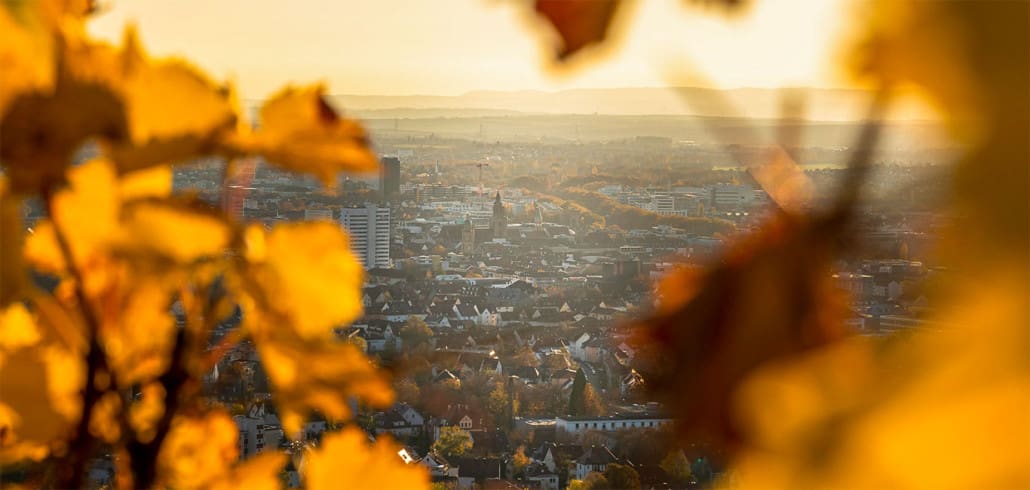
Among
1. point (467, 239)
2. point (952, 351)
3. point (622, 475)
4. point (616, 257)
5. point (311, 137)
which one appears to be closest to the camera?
point (952, 351)

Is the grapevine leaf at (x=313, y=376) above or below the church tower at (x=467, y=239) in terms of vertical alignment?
above

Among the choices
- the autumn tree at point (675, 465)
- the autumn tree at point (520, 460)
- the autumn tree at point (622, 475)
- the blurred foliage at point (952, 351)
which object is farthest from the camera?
the autumn tree at point (520, 460)

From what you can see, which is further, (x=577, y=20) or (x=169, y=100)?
(x=169, y=100)

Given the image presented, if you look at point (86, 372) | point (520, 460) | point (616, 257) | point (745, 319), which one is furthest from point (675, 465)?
point (520, 460)

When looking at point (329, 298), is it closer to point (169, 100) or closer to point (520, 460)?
point (169, 100)

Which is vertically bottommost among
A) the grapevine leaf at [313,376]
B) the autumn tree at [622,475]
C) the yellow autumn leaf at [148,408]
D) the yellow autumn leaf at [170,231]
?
the autumn tree at [622,475]

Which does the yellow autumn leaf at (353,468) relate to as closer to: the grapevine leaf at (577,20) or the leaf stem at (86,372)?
the leaf stem at (86,372)

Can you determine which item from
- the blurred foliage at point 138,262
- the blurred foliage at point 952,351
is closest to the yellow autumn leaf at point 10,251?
the blurred foliage at point 138,262
